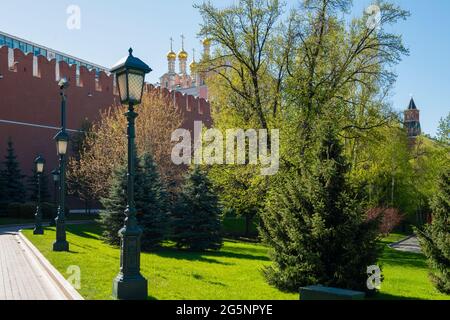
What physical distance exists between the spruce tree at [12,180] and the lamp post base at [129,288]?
2689cm

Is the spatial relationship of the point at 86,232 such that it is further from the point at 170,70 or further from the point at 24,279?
the point at 170,70

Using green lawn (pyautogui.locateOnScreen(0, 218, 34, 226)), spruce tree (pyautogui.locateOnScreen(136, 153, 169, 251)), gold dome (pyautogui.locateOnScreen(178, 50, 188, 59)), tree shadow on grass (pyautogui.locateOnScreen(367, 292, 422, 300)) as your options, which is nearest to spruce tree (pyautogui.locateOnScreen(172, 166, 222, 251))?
spruce tree (pyautogui.locateOnScreen(136, 153, 169, 251))

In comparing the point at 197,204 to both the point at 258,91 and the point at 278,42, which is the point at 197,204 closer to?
the point at 258,91

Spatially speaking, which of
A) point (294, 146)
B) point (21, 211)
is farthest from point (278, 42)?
point (21, 211)

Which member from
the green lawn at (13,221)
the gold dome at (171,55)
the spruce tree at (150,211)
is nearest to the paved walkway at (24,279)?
the spruce tree at (150,211)

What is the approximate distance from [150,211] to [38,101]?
77.0ft

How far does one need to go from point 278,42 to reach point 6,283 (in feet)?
55.6

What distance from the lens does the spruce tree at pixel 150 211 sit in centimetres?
1645

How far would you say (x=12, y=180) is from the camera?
1254 inches

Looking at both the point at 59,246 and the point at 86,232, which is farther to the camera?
the point at 86,232

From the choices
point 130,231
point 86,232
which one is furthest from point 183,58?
point 130,231

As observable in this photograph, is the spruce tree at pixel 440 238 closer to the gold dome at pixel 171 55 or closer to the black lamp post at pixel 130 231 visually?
the black lamp post at pixel 130 231

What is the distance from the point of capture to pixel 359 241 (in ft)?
29.1

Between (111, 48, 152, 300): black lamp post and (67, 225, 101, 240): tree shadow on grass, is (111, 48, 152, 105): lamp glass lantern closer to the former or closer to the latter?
(111, 48, 152, 300): black lamp post
